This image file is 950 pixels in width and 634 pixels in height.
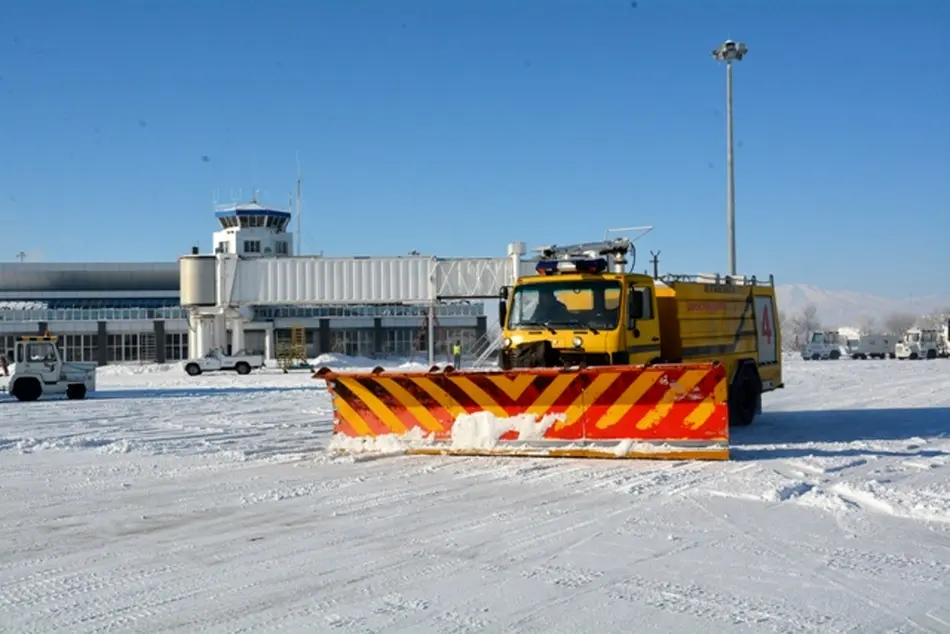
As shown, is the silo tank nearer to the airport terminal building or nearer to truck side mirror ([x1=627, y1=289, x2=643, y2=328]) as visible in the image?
the airport terminal building

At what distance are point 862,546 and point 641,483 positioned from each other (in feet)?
10.1

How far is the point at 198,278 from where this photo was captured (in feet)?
180

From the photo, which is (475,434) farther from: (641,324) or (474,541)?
(474,541)

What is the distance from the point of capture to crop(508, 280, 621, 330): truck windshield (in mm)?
13867

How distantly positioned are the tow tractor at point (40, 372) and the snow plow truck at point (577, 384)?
1677cm

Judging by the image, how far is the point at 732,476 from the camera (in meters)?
10.9

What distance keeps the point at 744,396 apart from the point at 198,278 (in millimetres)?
43012

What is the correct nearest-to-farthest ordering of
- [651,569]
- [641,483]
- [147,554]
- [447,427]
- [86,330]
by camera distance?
1. [651,569]
2. [147,554]
3. [641,483]
4. [447,427]
5. [86,330]

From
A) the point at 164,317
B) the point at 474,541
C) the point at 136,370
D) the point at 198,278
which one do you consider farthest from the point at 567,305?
the point at 164,317

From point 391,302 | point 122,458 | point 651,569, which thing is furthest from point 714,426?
point 391,302

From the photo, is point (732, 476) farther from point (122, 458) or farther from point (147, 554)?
point (122, 458)

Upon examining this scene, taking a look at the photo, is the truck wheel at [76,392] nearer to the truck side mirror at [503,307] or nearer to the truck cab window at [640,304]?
the truck side mirror at [503,307]

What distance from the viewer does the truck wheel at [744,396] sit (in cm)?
1630

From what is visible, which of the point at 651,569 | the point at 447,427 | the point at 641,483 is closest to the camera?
the point at 651,569
